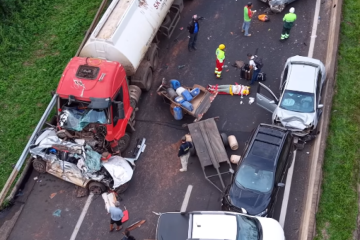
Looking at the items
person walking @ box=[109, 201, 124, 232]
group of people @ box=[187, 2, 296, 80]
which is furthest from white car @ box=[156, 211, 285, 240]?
Result: group of people @ box=[187, 2, 296, 80]

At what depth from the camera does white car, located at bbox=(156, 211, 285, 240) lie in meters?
9.33

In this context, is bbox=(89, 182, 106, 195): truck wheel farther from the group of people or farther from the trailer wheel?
the group of people

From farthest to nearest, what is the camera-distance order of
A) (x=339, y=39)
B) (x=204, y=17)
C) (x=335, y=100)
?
1. (x=204, y=17)
2. (x=339, y=39)
3. (x=335, y=100)

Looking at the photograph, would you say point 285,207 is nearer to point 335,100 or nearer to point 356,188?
point 356,188

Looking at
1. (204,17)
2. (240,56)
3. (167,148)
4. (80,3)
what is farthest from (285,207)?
(80,3)

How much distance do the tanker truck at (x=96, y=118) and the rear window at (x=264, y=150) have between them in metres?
4.03

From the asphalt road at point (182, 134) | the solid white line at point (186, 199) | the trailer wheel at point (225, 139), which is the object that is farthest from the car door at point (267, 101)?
the solid white line at point (186, 199)

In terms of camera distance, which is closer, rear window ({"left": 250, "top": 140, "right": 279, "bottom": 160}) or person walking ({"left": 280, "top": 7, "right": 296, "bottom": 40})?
rear window ({"left": 250, "top": 140, "right": 279, "bottom": 160})

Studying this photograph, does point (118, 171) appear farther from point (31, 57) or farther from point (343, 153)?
point (31, 57)

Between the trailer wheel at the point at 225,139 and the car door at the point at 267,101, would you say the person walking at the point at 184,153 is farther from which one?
the car door at the point at 267,101

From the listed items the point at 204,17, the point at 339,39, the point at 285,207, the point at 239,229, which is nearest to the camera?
the point at 239,229

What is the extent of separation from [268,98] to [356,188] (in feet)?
13.7

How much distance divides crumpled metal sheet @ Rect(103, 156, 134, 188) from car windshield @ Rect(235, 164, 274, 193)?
137 inches

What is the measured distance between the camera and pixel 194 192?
1206 cm
